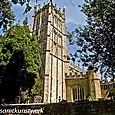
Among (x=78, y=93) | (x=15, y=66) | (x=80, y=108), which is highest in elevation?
(x=15, y=66)

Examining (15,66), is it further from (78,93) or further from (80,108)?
(78,93)

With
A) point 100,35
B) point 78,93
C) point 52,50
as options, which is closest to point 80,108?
point 100,35

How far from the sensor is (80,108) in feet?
43.0

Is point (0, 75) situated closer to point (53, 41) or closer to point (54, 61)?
point (54, 61)

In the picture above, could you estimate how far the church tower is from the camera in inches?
1888

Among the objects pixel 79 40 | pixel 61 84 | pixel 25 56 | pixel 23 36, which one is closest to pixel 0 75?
pixel 25 56

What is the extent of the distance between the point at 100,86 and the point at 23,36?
94.9ft

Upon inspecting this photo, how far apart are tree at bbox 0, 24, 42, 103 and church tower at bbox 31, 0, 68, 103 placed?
62.9 ft

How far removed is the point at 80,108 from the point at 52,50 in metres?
41.8

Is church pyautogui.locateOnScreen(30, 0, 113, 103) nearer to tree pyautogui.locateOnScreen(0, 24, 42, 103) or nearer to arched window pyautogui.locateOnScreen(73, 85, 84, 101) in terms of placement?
arched window pyautogui.locateOnScreen(73, 85, 84, 101)

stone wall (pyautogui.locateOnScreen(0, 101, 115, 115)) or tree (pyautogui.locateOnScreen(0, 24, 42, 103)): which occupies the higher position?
tree (pyautogui.locateOnScreen(0, 24, 42, 103))

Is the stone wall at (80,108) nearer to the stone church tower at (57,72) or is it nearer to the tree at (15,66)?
the tree at (15,66)

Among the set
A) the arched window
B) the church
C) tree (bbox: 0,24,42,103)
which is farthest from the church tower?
tree (bbox: 0,24,42,103)

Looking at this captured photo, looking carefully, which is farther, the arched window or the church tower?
the arched window
